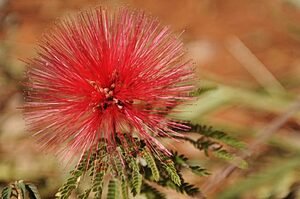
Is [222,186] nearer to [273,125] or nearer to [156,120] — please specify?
[273,125]

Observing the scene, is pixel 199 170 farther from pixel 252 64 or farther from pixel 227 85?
pixel 252 64

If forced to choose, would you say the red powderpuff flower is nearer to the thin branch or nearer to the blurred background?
the blurred background

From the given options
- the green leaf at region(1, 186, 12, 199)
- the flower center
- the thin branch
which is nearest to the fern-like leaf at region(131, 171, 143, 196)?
the flower center

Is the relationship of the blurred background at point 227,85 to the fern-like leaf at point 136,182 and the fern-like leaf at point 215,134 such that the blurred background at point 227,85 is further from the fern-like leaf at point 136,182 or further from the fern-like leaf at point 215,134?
the fern-like leaf at point 136,182

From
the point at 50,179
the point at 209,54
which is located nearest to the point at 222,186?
the point at 50,179

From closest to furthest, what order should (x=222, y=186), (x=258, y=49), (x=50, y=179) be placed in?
1. (x=50, y=179)
2. (x=222, y=186)
3. (x=258, y=49)

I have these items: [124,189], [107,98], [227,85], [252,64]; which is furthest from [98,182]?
[252,64]

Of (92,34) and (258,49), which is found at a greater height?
(92,34)
